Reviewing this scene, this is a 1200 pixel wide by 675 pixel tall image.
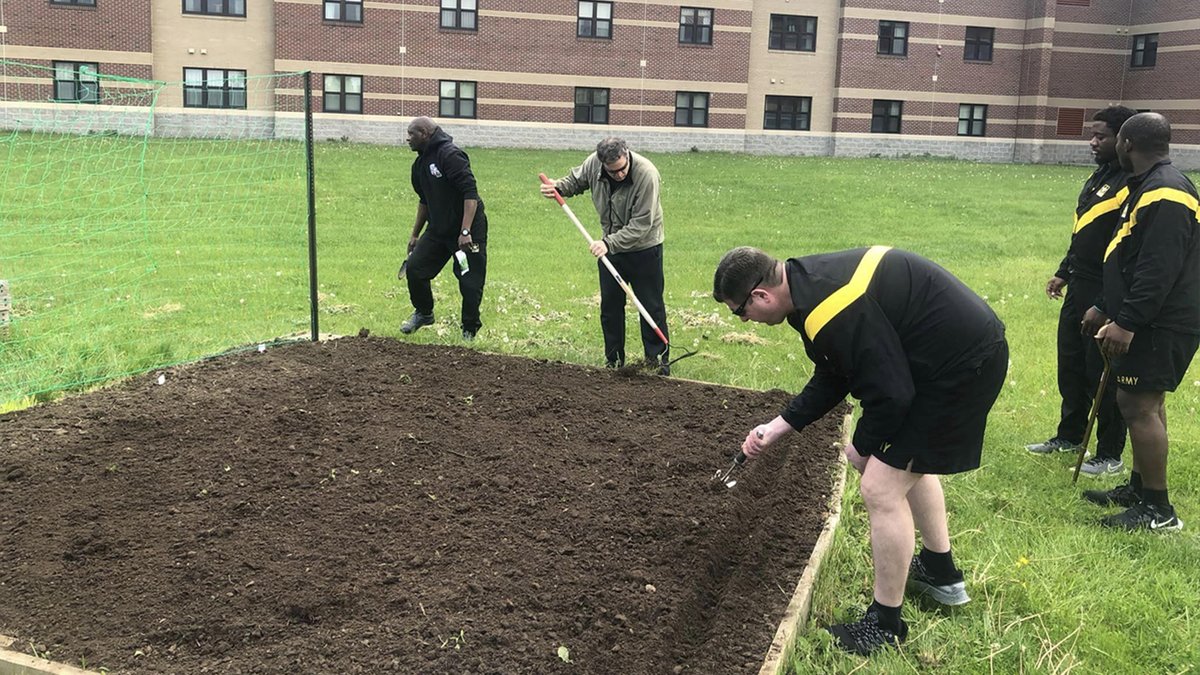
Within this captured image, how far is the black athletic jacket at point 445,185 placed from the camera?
7.84 m

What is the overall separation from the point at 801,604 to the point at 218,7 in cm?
3331

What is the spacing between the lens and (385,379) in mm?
6602

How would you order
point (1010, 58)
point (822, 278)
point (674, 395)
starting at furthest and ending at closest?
point (1010, 58)
point (674, 395)
point (822, 278)

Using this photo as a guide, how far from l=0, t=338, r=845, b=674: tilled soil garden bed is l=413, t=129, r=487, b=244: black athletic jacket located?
202 centimetres

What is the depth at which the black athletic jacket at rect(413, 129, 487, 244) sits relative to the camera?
25.7 feet

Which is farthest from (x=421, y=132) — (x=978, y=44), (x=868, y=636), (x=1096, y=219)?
(x=978, y=44)

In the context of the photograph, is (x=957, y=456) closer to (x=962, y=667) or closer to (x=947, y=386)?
(x=947, y=386)

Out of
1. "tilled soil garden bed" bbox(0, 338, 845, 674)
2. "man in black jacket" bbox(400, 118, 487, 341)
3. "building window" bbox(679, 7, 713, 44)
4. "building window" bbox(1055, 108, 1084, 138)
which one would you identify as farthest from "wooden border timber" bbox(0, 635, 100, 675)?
"building window" bbox(1055, 108, 1084, 138)

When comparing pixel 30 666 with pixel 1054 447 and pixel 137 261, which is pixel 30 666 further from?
pixel 137 261

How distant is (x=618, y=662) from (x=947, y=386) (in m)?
1.53

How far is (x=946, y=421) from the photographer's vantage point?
331cm

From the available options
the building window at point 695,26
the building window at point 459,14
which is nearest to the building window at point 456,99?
the building window at point 459,14

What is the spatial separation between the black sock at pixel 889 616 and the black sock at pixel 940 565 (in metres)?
0.41

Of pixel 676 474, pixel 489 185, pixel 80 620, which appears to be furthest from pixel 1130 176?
pixel 489 185
